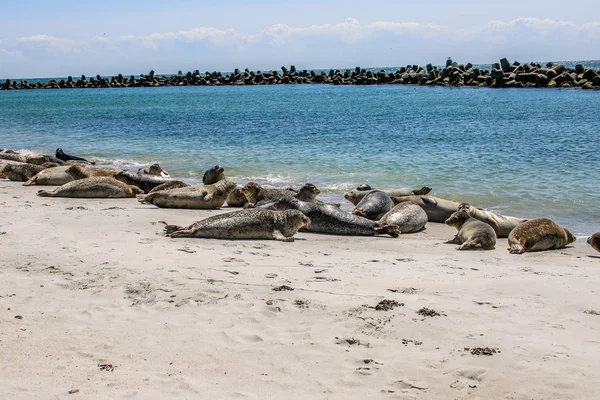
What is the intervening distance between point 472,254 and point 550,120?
20.3 m

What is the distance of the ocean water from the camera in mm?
12680

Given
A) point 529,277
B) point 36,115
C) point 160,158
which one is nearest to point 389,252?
point 529,277

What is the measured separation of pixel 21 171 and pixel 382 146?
33.5ft

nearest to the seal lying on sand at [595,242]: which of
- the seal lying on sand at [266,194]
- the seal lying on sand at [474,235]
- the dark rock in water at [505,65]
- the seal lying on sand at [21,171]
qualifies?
the seal lying on sand at [474,235]

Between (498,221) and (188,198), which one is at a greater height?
(188,198)

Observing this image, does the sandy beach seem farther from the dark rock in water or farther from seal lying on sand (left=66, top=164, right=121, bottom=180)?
the dark rock in water

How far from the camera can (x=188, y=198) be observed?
1030 cm

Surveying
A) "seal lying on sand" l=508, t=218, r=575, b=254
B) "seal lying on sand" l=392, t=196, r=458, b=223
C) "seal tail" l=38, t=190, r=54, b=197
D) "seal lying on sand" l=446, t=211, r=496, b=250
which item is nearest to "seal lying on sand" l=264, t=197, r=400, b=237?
"seal lying on sand" l=446, t=211, r=496, b=250

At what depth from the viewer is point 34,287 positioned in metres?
5.40

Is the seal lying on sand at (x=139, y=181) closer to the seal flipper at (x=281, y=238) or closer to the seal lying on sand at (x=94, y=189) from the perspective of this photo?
the seal lying on sand at (x=94, y=189)

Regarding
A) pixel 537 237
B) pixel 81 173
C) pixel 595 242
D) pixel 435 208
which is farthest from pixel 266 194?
pixel 595 242

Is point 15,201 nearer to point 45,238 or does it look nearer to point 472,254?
point 45,238

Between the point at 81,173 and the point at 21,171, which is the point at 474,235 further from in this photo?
the point at 21,171

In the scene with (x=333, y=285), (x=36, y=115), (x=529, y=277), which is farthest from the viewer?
(x=36, y=115)
